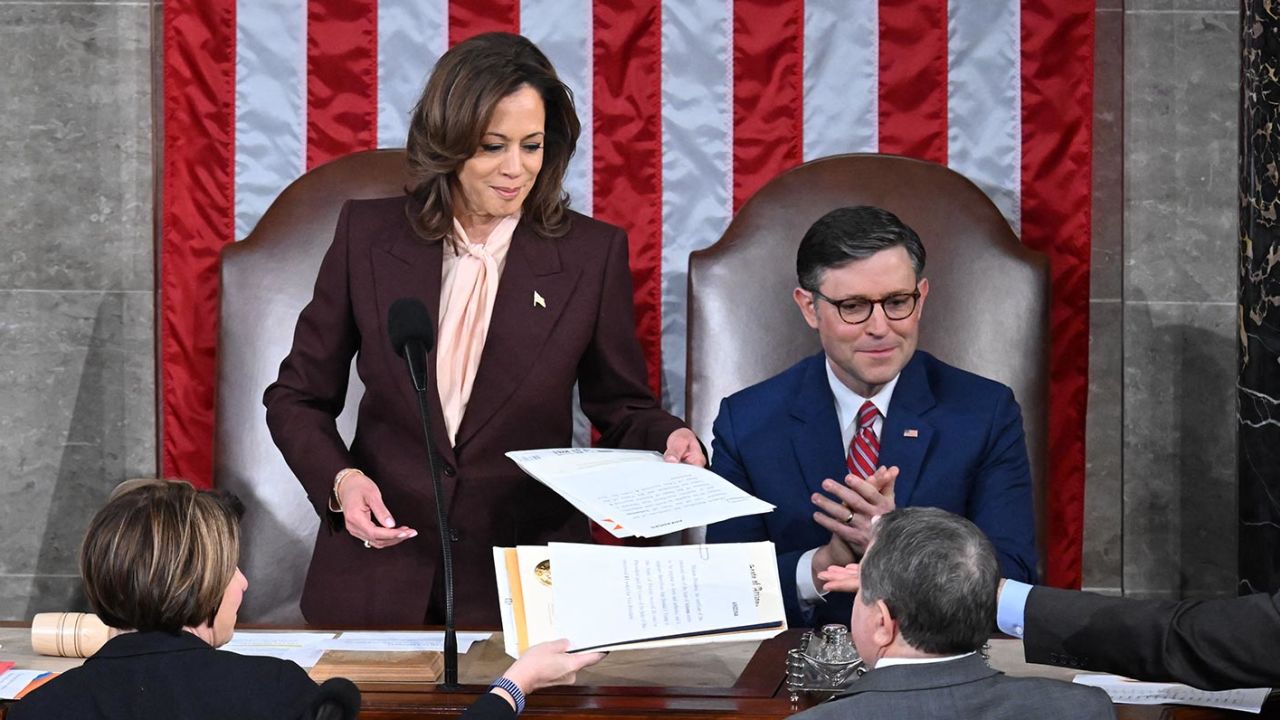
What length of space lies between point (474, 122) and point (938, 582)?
161 centimetres

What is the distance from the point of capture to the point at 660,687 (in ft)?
8.35

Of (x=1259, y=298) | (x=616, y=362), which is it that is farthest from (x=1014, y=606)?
(x=1259, y=298)

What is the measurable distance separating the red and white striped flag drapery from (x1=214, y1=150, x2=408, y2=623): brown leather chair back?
16 centimetres

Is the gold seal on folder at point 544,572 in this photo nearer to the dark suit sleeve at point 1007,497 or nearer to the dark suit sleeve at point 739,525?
the dark suit sleeve at point 739,525

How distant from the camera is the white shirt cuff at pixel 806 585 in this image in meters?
3.23

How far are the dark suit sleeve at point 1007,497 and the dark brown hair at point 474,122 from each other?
42.1 inches

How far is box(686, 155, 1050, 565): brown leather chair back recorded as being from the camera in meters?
4.20

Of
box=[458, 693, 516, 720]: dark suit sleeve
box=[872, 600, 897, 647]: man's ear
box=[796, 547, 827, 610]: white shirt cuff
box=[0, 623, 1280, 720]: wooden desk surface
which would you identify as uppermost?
box=[872, 600, 897, 647]: man's ear

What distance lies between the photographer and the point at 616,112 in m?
4.43

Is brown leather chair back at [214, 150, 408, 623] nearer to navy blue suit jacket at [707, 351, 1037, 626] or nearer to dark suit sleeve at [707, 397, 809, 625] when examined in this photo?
dark suit sleeve at [707, 397, 809, 625]

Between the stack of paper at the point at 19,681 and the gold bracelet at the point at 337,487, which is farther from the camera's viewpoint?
the gold bracelet at the point at 337,487

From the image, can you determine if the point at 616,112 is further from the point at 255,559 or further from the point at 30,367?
the point at 30,367

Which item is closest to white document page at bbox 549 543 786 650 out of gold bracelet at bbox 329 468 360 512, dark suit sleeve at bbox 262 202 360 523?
gold bracelet at bbox 329 468 360 512

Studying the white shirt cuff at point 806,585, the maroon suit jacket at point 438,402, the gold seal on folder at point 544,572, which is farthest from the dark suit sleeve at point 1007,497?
the gold seal on folder at point 544,572
